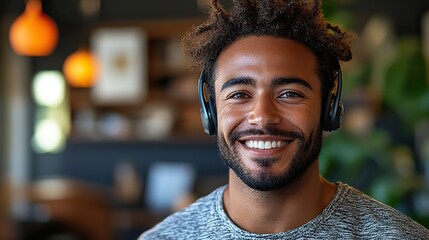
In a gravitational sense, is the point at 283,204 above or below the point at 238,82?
below

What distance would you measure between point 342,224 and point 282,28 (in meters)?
0.35

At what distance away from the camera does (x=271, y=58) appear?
1.32 meters

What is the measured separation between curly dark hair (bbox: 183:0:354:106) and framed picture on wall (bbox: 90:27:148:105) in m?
6.89

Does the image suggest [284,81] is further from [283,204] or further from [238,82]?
[283,204]

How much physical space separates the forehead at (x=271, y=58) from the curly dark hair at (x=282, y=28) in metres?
0.01

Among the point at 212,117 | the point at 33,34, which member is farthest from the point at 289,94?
the point at 33,34

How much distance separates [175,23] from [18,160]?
301 centimetres

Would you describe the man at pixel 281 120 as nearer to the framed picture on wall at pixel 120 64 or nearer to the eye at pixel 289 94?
the eye at pixel 289 94

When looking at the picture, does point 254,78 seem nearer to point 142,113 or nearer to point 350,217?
point 350,217

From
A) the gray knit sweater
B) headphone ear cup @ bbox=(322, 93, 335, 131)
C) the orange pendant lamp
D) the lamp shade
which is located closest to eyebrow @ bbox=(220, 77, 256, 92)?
headphone ear cup @ bbox=(322, 93, 335, 131)

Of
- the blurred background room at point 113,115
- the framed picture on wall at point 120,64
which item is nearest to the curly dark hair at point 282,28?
the blurred background room at point 113,115

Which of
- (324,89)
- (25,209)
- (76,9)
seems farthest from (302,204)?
(76,9)

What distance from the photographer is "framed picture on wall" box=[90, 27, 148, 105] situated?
27.3 ft

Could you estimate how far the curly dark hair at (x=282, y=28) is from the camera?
1342 mm
